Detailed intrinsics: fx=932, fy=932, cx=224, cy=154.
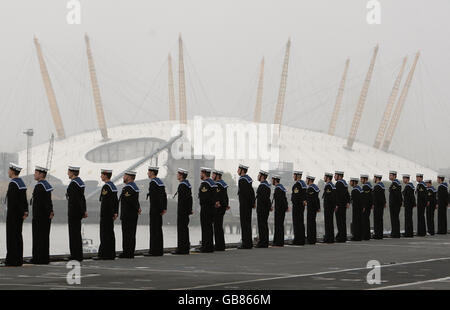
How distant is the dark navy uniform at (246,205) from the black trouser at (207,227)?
4.96 ft

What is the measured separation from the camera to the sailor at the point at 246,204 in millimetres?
26484

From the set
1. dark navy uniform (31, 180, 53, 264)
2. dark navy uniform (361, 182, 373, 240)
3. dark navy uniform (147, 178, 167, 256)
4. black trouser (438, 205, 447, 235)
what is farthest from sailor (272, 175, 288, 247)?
black trouser (438, 205, 447, 235)

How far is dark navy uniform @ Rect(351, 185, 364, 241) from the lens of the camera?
31562 mm

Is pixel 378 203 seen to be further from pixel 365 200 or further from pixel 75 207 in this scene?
pixel 75 207

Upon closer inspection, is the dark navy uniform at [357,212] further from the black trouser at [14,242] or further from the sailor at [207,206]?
the black trouser at [14,242]

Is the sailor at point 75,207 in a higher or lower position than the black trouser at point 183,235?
higher

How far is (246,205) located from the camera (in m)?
26.9

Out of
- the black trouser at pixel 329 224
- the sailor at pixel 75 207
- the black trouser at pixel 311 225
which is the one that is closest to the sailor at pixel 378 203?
the black trouser at pixel 329 224

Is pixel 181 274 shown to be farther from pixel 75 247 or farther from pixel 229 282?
pixel 75 247

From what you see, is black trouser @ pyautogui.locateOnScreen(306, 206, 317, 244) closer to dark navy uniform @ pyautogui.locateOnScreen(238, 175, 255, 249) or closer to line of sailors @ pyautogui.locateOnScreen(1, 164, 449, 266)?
line of sailors @ pyautogui.locateOnScreen(1, 164, 449, 266)
